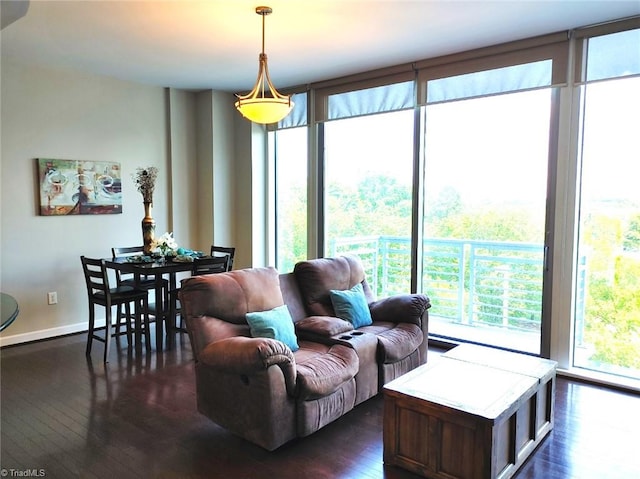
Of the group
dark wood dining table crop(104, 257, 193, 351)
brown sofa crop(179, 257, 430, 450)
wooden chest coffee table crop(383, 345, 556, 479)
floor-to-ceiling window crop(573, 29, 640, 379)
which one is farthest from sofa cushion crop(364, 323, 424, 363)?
dark wood dining table crop(104, 257, 193, 351)

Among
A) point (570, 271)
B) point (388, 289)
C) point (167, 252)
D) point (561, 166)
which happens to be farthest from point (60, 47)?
point (570, 271)

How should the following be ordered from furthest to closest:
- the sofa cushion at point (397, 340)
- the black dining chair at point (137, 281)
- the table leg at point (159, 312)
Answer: the black dining chair at point (137, 281) < the table leg at point (159, 312) < the sofa cushion at point (397, 340)

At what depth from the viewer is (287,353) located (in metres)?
2.56

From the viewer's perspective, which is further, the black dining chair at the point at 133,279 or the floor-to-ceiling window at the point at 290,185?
the floor-to-ceiling window at the point at 290,185

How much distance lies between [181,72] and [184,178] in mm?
1413

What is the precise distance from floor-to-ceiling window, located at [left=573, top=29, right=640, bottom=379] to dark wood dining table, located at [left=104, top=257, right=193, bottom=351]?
11.4ft

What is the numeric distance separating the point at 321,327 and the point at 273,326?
1.38 feet

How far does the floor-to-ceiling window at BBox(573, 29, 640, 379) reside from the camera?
3.53 m

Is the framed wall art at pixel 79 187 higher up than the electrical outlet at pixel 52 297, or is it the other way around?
the framed wall art at pixel 79 187

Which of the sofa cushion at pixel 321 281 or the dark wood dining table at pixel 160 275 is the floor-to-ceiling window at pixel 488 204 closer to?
the sofa cushion at pixel 321 281

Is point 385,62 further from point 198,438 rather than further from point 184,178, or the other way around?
point 198,438

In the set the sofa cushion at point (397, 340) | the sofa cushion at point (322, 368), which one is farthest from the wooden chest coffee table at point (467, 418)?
the sofa cushion at point (397, 340)

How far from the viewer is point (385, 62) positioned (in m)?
4.52

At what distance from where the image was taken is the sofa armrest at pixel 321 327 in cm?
320
